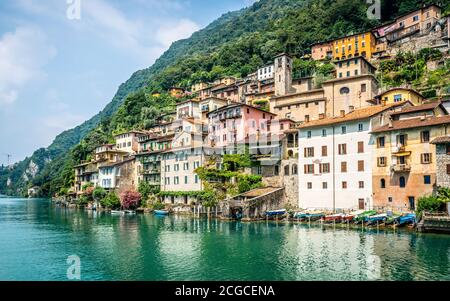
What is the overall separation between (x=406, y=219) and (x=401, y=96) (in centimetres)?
2324

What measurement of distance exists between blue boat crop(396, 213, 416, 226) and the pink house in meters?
28.9

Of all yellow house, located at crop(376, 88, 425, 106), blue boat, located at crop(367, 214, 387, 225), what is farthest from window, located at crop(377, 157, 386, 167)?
yellow house, located at crop(376, 88, 425, 106)

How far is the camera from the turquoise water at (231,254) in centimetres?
2206

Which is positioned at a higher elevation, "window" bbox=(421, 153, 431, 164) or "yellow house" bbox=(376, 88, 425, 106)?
"yellow house" bbox=(376, 88, 425, 106)

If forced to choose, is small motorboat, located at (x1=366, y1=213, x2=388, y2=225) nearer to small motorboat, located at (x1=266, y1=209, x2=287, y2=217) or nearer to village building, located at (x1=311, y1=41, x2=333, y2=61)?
small motorboat, located at (x1=266, y1=209, x2=287, y2=217)

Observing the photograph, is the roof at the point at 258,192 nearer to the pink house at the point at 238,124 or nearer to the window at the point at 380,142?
the pink house at the point at 238,124

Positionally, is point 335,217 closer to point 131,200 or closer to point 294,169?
point 294,169

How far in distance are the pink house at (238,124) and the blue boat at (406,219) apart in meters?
28.9

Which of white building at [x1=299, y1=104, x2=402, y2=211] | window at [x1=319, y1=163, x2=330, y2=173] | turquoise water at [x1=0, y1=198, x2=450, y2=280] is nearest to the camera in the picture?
turquoise water at [x1=0, y1=198, x2=450, y2=280]

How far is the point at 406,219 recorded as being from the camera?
37.1 meters

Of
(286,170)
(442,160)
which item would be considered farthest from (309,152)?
(442,160)

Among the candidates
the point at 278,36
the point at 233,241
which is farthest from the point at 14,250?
the point at 278,36

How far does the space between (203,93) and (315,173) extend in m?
67.3

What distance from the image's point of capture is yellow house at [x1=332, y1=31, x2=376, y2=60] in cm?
8769
